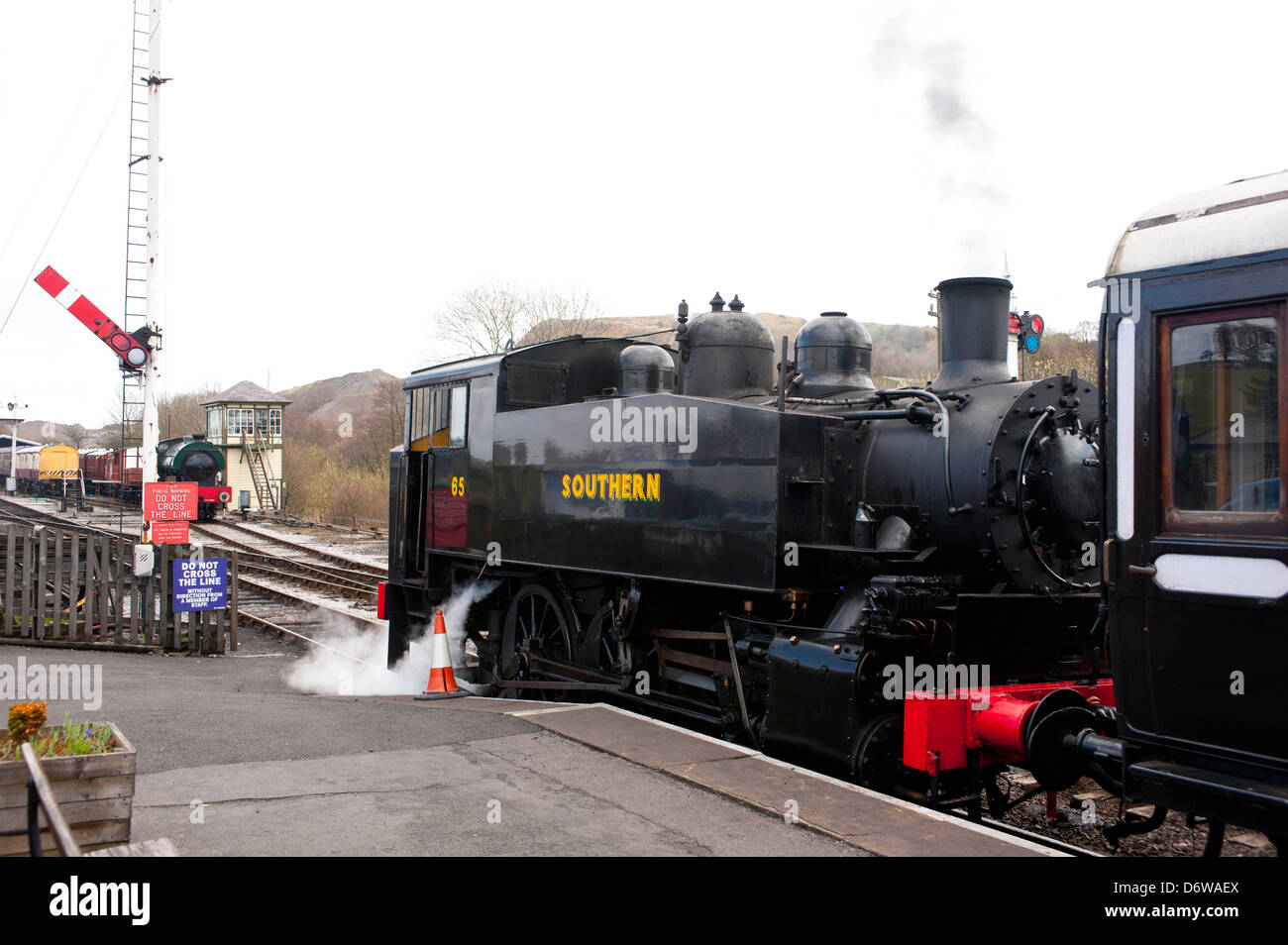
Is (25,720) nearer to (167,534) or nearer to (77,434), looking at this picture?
(167,534)

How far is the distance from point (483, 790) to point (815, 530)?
2629 mm

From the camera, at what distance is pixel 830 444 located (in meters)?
6.55

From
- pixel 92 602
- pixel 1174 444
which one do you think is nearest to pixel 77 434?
pixel 92 602

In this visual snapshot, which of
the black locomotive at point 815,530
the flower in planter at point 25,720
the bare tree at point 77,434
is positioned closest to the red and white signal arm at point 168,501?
the black locomotive at point 815,530

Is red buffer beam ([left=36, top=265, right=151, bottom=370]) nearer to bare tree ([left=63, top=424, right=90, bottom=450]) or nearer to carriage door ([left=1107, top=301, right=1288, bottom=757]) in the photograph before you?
carriage door ([left=1107, top=301, right=1288, bottom=757])

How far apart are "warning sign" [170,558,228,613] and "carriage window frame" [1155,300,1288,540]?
1025 cm

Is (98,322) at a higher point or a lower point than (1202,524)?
higher

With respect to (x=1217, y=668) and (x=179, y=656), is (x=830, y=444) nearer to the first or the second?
(x=1217, y=668)

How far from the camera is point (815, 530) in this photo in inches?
254

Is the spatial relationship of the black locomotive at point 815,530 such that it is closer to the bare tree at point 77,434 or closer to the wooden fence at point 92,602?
the wooden fence at point 92,602

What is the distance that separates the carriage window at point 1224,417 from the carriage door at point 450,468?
23.8ft

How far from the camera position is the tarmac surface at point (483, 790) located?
440 centimetres

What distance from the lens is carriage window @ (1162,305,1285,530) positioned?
3.60 m

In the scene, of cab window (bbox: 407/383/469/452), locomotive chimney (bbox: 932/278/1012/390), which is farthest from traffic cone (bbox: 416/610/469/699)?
locomotive chimney (bbox: 932/278/1012/390)
